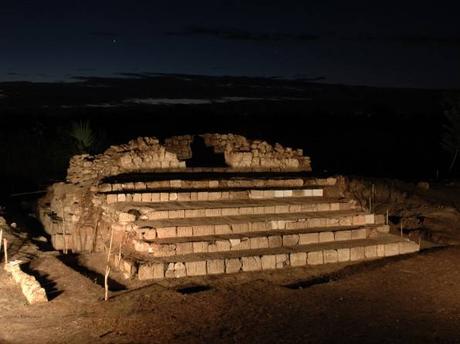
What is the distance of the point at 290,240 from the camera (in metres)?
10.6

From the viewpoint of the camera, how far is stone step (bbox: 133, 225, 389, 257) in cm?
966

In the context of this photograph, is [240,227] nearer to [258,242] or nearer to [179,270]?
[258,242]

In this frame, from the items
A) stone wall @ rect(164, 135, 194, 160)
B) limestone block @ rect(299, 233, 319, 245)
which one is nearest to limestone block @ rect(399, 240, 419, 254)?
limestone block @ rect(299, 233, 319, 245)

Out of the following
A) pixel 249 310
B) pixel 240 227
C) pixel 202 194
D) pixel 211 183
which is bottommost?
pixel 249 310

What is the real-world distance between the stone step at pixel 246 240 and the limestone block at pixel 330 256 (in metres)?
0.57

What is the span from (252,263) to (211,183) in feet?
10.6

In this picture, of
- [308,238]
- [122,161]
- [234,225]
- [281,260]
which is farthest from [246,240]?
[122,161]

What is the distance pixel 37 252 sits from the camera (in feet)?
33.8

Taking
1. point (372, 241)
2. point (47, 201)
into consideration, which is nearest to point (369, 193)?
point (372, 241)

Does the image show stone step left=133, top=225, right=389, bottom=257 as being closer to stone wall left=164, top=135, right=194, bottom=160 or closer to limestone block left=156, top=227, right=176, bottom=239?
limestone block left=156, top=227, right=176, bottom=239

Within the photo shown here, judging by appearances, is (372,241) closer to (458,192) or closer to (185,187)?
(185,187)

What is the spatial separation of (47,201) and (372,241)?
8.53m

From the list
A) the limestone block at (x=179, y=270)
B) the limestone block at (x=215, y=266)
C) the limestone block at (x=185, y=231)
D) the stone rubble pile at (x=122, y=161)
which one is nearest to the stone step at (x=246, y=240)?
the limestone block at (x=185, y=231)

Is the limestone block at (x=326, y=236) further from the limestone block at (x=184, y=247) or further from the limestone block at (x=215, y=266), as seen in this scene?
the limestone block at (x=184, y=247)
